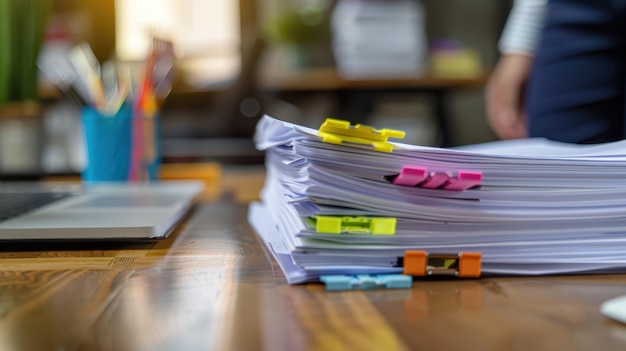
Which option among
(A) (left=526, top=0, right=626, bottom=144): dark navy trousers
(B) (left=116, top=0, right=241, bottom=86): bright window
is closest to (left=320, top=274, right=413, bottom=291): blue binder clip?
(A) (left=526, top=0, right=626, bottom=144): dark navy trousers

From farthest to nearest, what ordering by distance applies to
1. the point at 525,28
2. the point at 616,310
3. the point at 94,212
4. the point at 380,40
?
the point at 380,40
the point at 525,28
the point at 94,212
the point at 616,310

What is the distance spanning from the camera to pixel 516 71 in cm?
107

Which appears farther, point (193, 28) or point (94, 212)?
point (193, 28)

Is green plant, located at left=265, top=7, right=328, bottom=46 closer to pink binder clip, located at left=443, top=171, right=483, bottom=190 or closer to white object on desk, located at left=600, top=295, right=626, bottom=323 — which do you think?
pink binder clip, located at left=443, top=171, right=483, bottom=190

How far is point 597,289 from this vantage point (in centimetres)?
37

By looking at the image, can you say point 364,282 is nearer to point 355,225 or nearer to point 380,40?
point 355,225

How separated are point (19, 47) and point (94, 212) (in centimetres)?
37

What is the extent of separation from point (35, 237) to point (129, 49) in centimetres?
293

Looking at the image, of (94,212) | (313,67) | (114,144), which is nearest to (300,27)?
(313,67)

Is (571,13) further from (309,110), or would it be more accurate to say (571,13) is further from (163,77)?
(309,110)

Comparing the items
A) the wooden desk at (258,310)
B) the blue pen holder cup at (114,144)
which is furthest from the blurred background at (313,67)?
the wooden desk at (258,310)

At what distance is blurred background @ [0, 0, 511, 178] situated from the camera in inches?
94.0

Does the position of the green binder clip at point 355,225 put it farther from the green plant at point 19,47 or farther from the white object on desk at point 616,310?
the green plant at point 19,47

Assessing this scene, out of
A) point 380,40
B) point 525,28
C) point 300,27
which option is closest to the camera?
point 525,28
